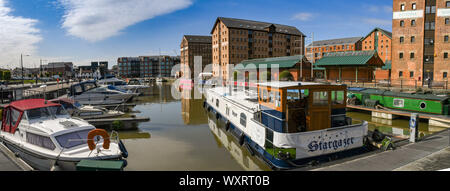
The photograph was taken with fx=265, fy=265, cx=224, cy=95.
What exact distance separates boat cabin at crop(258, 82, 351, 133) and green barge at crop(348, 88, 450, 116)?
1356cm

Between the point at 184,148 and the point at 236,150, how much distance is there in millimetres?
3152

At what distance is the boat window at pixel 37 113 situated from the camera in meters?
13.5

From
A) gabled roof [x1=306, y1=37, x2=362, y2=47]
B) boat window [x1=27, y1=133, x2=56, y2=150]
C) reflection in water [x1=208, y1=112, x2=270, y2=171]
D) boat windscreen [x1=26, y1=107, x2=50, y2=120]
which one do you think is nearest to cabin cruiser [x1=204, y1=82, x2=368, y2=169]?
reflection in water [x1=208, y1=112, x2=270, y2=171]

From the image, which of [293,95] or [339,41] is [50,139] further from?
[339,41]

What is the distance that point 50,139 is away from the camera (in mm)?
11570

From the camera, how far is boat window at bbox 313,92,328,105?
11633 mm

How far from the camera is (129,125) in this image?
2120 cm

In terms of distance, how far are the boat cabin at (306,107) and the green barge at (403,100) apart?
44.5 feet

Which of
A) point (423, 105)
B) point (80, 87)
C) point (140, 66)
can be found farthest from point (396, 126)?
point (140, 66)

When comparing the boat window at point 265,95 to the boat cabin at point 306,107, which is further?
the boat window at point 265,95

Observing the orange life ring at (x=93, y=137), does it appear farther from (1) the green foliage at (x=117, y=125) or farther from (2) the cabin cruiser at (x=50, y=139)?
(1) the green foliage at (x=117, y=125)

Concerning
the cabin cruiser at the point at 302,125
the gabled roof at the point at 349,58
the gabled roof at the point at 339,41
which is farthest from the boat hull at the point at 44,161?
the gabled roof at the point at 339,41
